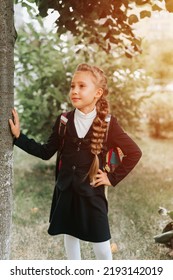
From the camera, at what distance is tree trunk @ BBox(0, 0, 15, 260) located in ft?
7.07

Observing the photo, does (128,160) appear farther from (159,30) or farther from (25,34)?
(159,30)

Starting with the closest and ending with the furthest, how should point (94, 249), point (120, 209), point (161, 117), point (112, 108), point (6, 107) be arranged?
point (6, 107)
point (94, 249)
point (120, 209)
point (112, 108)
point (161, 117)

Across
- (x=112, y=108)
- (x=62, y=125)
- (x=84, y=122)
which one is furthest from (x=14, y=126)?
(x=112, y=108)

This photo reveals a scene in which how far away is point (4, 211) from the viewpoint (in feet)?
7.36

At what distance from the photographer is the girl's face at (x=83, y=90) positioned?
2205 millimetres

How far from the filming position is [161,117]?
219 inches

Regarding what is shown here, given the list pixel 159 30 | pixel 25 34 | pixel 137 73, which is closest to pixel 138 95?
pixel 137 73

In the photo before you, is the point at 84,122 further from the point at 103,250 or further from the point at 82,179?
the point at 103,250

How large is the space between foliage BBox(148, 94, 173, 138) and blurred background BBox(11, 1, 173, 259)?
0.04 feet

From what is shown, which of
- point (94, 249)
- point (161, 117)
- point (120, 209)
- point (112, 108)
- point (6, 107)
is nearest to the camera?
point (6, 107)

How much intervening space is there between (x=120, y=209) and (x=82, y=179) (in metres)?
1.45

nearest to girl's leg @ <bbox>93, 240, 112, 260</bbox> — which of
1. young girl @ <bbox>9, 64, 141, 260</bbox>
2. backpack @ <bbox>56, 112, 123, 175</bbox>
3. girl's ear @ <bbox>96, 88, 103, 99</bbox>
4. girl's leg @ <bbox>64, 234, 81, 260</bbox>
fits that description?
young girl @ <bbox>9, 64, 141, 260</bbox>

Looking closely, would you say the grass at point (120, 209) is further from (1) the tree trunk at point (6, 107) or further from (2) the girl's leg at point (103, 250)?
(1) the tree trunk at point (6, 107)

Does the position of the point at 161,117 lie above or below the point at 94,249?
below
